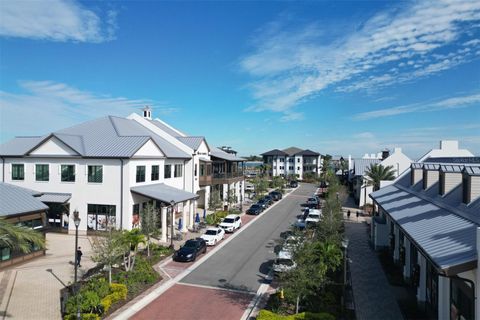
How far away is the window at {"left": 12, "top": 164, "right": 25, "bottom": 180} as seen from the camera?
35.0m

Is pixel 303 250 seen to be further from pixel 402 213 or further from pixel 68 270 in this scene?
pixel 68 270

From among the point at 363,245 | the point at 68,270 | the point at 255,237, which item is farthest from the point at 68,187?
the point at 363,245

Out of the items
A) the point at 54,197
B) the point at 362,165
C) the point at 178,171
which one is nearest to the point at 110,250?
the point at 54,197

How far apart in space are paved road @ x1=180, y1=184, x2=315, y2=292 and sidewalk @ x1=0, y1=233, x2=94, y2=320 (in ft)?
25.0

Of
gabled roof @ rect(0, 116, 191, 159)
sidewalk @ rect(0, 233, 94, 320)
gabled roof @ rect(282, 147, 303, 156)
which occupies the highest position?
gabled roof @ rect(282, 147, 303, 156)

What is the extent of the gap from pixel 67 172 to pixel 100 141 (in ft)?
14.2

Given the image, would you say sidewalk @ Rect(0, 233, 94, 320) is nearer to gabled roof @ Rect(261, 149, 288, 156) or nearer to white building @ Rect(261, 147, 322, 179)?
gabled roof @ Rect(261, 149, 288, 156)

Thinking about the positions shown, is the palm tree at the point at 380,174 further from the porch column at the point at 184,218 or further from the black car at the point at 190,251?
the black car at the point at 190,251

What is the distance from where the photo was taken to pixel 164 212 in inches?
1246

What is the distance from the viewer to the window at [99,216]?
3219 centimetres

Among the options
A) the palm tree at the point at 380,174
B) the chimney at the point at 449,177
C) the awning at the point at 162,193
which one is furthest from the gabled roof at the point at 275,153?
A: the chimney at the point at 449,177

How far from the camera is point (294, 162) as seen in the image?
120000 millimetres

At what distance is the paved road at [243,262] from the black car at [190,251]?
1.09 meters

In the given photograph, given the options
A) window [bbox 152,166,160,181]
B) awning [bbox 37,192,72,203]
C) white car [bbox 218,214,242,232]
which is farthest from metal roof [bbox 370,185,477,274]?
awning [bbox 37,192,72,203]
